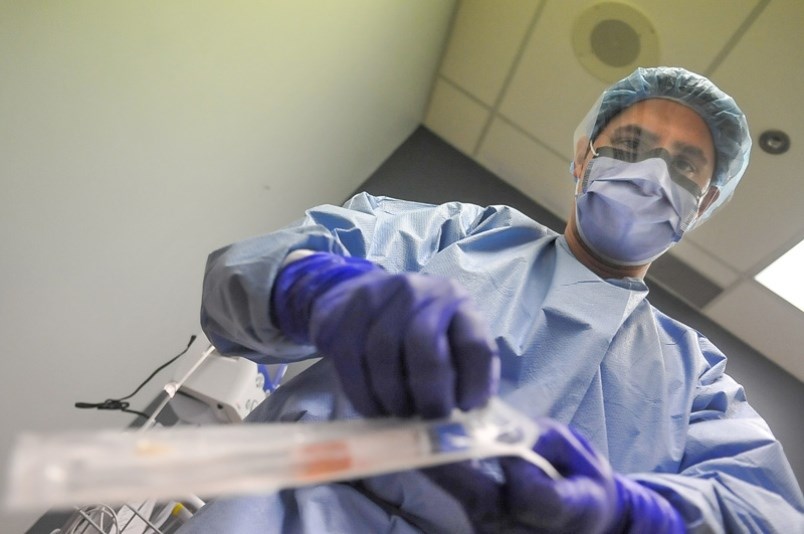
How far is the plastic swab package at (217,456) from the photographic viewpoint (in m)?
0.27

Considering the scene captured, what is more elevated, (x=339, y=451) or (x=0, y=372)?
(x=339, y=451)

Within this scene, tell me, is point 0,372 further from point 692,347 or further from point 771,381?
point 771,381

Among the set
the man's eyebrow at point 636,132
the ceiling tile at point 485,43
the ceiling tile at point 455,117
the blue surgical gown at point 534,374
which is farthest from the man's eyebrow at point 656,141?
the ceiling tile at point 455,117

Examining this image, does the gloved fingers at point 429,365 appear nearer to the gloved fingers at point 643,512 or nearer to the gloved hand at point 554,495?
the gloved hand at point 554,495

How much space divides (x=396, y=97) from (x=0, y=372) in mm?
1525

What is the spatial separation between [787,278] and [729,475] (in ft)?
5.03

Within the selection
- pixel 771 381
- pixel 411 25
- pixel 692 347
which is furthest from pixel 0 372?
pixel 771 381

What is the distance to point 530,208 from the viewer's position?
7.46 ft

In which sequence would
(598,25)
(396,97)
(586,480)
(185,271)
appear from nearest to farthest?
(586,480), (185,271), (598,25), (396,97)

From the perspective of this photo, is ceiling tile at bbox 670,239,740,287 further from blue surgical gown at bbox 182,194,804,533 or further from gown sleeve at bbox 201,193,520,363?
gown sleeve at bbox 201,193,520,363

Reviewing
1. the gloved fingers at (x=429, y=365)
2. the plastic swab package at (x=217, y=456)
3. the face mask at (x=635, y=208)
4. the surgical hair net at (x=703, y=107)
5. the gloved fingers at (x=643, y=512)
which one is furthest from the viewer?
the surgical hair net at (x=703, y=107)

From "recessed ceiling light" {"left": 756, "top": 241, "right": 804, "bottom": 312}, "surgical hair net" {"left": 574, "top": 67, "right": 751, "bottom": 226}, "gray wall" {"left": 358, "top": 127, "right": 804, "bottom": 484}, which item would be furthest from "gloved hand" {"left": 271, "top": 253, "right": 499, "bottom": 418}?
"recessed ceiling light" {"left": 756, "top": 241, "right": 804, "bottom": 312}

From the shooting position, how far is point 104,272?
100 centimetres

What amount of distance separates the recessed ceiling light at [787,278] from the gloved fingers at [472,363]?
1826 millimetres
